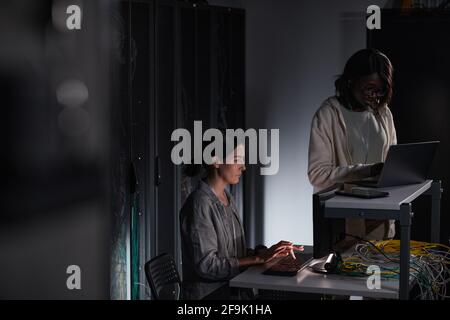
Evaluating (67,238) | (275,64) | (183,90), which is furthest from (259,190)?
(67,238)

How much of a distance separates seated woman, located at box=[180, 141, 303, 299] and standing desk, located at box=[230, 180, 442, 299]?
110 millimetres

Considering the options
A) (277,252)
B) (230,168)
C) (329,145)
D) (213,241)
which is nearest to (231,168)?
(230,168)

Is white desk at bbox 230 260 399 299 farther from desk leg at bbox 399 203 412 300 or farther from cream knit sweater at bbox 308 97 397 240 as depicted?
cream knit sweater at bbox 308 97 397 240

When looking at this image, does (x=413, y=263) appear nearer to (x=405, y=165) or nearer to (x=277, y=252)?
(x=405, y=165)

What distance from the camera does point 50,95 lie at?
274cm

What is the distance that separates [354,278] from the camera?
2686 millimetres

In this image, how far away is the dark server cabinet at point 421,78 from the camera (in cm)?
399

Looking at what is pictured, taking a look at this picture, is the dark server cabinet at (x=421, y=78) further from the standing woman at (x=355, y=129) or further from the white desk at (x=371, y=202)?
the white desk at (x=371, y=202)

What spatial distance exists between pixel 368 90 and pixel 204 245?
108cm

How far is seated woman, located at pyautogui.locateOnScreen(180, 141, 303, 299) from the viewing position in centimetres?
289

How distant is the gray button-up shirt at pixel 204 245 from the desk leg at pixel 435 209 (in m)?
0.97

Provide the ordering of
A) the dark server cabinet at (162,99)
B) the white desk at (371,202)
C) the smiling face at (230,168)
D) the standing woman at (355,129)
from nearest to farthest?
the white desk at (371,202) → the smiling face at (230,168) → the standing woman at (355,129) → the dark server cabinet at (162,99)

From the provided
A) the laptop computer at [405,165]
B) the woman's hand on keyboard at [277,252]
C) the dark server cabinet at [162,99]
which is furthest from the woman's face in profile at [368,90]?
the dark server cabinet at [162,99]
